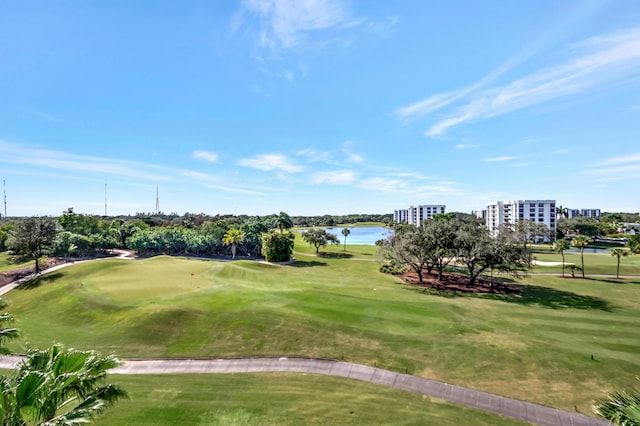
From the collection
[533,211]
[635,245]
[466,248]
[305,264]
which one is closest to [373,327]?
[466,248]

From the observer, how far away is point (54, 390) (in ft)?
26.0

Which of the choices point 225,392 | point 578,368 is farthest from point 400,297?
point 225,392

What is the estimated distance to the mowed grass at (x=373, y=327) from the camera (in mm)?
21984

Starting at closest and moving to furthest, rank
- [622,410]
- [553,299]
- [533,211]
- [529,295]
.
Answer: [622,410] < [553,299] < [529,295] < [533,211]

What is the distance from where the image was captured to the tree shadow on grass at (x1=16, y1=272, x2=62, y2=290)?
44812 millimetres

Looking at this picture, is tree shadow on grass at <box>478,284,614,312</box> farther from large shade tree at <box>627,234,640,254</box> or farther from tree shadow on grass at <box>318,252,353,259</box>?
tree shadow on grass at <box>318,252,353,259</box>

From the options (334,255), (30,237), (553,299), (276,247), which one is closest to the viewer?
(553,299)

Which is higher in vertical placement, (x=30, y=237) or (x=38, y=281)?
(x=30, y=237)

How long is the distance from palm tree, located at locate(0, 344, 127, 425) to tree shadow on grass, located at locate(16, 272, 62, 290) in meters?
47.5

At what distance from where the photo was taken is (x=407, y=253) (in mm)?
52781

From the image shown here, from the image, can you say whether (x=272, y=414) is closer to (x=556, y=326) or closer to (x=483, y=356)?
(x=483, y=356)

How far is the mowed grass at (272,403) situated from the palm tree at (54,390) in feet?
30.7

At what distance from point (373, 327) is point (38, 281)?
1996 inches

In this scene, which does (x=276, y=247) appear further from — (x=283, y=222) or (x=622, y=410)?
(x=622, y=410)
